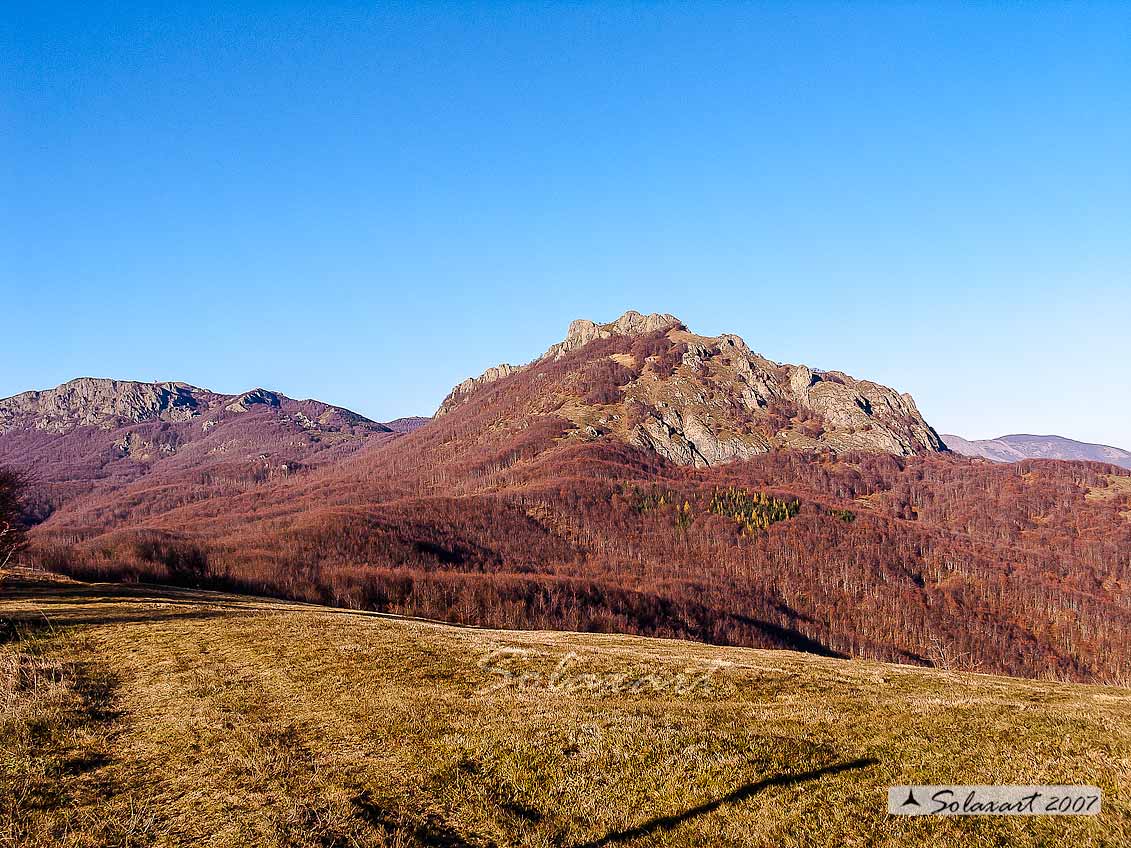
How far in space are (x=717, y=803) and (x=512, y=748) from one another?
507 centimetres

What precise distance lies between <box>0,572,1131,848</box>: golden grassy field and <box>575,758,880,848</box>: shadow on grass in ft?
0.18

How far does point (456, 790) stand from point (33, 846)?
23.6 feet

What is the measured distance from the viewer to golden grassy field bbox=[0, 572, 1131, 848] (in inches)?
441

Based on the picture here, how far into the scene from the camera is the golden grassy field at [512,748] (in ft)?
36.8

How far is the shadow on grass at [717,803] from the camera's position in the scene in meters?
10.9

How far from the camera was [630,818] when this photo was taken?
11.6 meters

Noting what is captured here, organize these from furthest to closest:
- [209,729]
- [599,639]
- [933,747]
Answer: [599,639], [209,729], [933,747]

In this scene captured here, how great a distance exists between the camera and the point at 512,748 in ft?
48.5

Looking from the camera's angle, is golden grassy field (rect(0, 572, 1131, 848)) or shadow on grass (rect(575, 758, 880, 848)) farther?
golden grassy field (rect(0, 572, 1131, 848))

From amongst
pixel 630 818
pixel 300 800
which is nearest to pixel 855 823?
pixel 630 818

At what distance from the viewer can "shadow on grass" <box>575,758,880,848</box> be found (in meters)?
10.9

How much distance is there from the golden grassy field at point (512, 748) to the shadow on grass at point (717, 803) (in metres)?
0.05

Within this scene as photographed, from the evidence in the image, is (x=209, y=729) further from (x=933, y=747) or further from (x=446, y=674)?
(x=933, y=747)

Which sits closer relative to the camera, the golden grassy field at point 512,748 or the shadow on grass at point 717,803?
the shadow on grass at point 717,803
